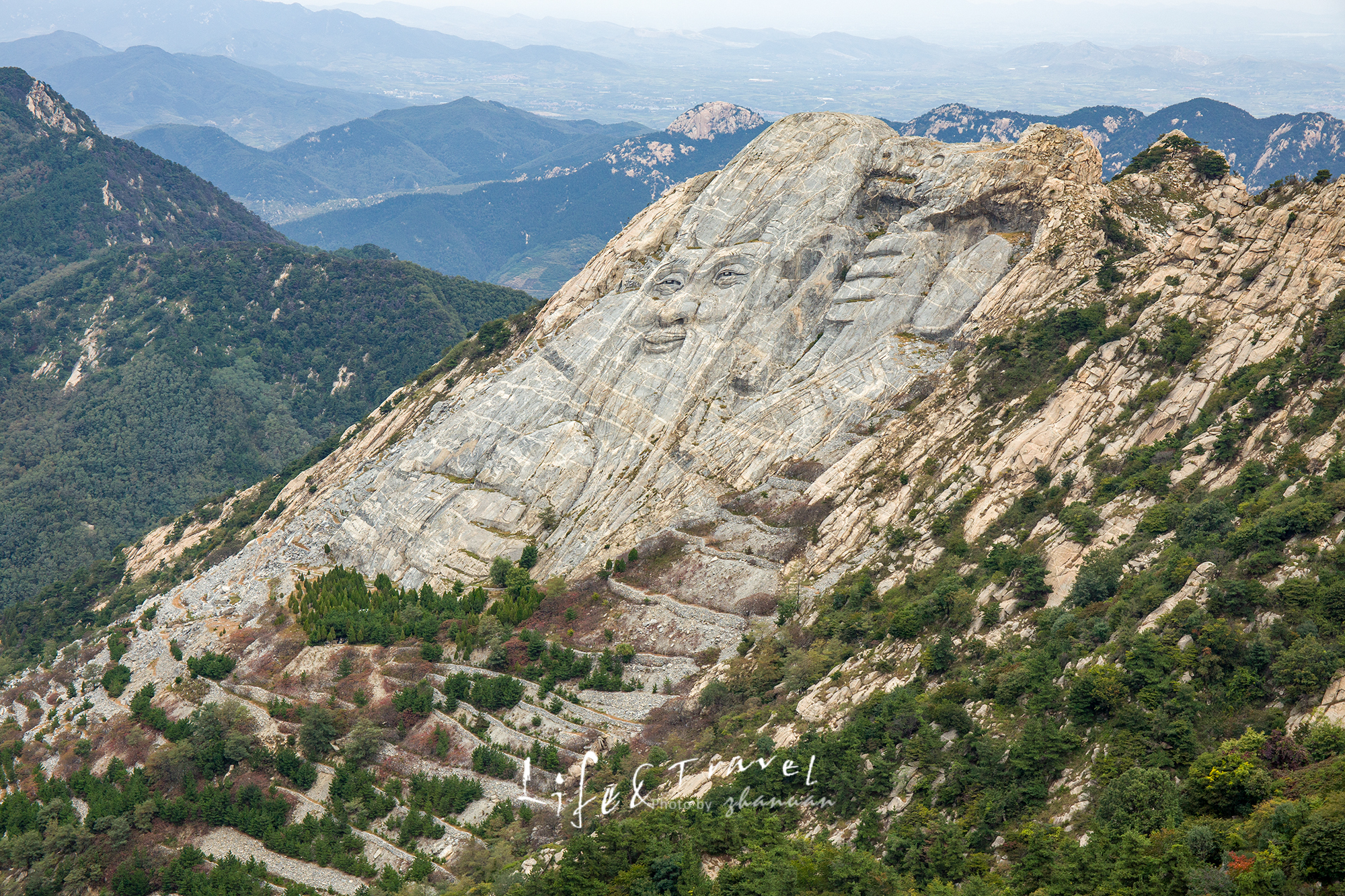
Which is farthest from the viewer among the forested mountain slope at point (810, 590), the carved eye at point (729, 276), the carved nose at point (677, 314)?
the carved eye at point (729, 276)

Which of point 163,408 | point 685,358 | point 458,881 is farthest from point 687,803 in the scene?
point 163,408

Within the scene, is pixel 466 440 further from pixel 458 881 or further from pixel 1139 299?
pixel 1139 299

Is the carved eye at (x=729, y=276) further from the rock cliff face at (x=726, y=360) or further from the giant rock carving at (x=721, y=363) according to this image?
the giant rock carving at (x=721, y=363)

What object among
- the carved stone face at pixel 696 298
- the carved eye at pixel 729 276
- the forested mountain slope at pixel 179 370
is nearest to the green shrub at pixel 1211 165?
the carved stone face at pixel 696 298

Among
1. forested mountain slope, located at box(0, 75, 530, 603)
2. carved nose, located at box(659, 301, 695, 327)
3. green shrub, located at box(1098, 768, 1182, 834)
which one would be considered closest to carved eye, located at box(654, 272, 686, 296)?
carved nose, located at box(659, 301, 695, 327)

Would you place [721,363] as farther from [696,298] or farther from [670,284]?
[670,284]

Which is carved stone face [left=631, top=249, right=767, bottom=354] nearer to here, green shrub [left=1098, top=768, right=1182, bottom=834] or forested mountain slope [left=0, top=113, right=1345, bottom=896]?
forested mountain slope [left=0, top=113, right=1345, bottom=896]

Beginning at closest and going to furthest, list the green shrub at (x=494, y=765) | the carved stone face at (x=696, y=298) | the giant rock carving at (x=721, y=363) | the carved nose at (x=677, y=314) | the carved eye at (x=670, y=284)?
the green shrub at (x=494, y=765) → the giant rock carving at (x=721, y=363) → the carved stone face at (x=696, y=298) → the carved nose at (x=677, y=314) → the carved eye at (x=670, y=284)
